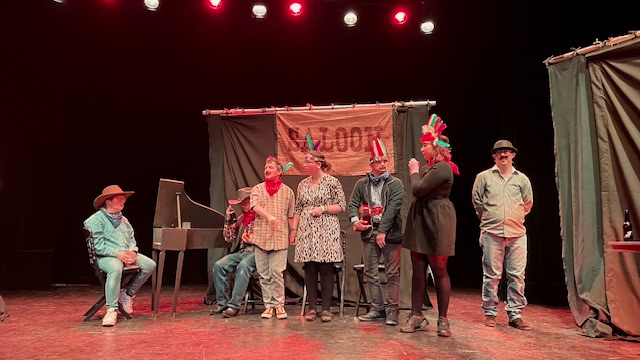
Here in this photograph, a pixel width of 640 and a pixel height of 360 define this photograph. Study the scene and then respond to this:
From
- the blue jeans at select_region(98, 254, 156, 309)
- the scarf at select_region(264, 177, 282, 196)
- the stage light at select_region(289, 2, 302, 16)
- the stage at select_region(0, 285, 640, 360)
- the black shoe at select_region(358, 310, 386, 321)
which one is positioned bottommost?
the stage at select_region(0, 285, 640, 360)

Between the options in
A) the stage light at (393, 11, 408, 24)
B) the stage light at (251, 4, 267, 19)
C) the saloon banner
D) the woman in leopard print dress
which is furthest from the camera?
→ the stage light at (393, 11, 408, 24)

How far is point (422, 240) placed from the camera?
4234 millimetres

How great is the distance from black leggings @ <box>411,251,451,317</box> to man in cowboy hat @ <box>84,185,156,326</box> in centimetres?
267

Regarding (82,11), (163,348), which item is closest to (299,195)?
(163,348)

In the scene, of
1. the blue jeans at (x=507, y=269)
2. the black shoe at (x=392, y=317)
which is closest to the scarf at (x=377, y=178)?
the blue jeans at (x=507, y=269)

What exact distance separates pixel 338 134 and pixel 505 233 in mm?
2338

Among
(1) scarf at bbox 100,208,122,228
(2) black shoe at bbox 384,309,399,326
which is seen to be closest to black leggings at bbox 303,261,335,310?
(2) black shoe at bbox 384,309,399,326

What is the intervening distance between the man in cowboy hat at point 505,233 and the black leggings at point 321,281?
1445 mm

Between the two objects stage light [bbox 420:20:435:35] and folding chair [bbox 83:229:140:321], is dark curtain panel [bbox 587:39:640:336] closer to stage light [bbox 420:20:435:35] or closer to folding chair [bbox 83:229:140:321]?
stage light [bbox 420:20:435:35]

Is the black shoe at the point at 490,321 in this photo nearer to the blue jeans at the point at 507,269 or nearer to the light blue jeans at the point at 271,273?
the blue jeans at the point at 507,269

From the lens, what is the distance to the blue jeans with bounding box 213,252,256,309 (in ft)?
17.7

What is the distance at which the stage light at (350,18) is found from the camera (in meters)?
7.27

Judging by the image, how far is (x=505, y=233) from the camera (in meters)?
4.84

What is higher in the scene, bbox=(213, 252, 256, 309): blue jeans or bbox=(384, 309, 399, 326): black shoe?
bbox=(213, 252, 256, 309): blue jeans
